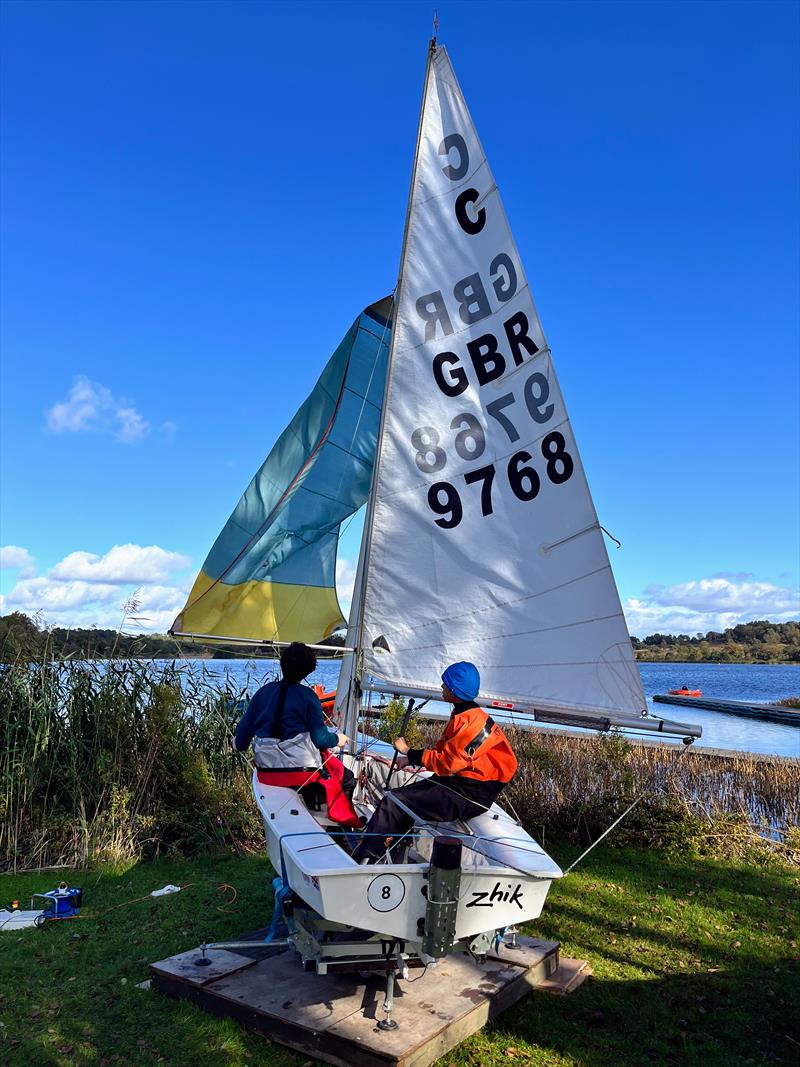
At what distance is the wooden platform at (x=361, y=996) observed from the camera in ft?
12.5

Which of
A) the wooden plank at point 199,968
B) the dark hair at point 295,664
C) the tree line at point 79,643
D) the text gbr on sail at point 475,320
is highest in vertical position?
the text gbr on sail at point 475,320

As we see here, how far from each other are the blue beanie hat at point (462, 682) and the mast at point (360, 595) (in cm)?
147

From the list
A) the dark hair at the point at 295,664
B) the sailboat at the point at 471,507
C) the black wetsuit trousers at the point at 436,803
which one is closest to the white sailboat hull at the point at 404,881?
the black wetsuit trousers at the point at 436,803

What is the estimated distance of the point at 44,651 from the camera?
847cm

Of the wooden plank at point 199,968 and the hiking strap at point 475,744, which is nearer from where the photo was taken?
the hiking strap at point 475,744

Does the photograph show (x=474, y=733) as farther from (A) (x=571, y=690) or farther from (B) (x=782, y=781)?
(B) (x=782, y=781)

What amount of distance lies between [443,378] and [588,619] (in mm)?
2063

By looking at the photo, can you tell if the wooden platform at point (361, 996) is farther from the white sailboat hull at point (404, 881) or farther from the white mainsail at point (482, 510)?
the white mainsail at point (482, 510)

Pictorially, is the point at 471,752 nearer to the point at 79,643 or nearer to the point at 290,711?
the point at 290,711

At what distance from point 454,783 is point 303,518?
3.76 m

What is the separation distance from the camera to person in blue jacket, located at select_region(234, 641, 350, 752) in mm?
5031

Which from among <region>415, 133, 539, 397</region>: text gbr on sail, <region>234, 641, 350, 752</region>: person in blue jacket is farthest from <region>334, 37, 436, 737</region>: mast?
<region>234, 641, 350, 752</region>: person in blue jacket

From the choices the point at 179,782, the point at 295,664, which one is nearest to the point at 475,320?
the point at 295,664

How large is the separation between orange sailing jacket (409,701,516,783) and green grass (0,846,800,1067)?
1.33 metres
